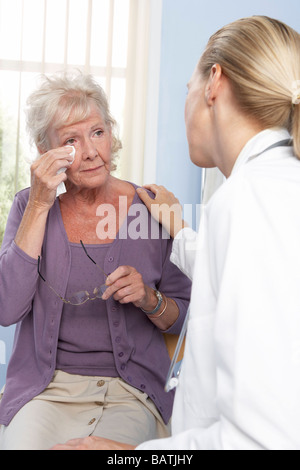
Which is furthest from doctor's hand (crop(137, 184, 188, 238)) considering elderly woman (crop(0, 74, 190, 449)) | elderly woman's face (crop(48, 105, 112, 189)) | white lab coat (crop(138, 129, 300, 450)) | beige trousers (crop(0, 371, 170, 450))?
white lab coat (crop(138, 129, 300, 450))

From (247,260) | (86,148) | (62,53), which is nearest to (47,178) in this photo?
(86,148)

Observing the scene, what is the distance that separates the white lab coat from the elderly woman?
56cm

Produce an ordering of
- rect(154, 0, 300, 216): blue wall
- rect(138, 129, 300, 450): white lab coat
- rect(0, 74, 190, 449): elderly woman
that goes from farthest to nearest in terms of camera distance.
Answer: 1. rect(154, 0, 300, 216): blue wall
2. rect(0, 74, 190, 449): elderly woman
3. rect(138, 129, 300, 450): white lab coat

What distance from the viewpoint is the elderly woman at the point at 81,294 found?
1.43 meters

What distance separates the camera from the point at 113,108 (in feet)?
9.98

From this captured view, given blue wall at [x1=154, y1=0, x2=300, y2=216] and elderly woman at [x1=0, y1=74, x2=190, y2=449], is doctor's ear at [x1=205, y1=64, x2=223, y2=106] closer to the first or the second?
elderly woman at [x1=0, y1=74, x2=190, y2=449]

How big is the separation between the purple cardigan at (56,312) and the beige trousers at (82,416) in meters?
0.03

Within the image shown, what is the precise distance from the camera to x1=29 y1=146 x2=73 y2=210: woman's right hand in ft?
4.96

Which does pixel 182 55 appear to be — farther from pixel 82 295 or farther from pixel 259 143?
pixel 259 143

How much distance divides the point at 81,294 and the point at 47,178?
33 cm

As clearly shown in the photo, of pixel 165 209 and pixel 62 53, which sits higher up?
pixel 62 53

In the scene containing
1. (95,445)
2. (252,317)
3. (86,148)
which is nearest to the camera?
(252,317)

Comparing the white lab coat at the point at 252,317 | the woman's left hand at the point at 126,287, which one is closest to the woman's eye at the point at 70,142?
the woman's left hand at the point at 126,287

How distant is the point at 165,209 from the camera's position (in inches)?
66.2
